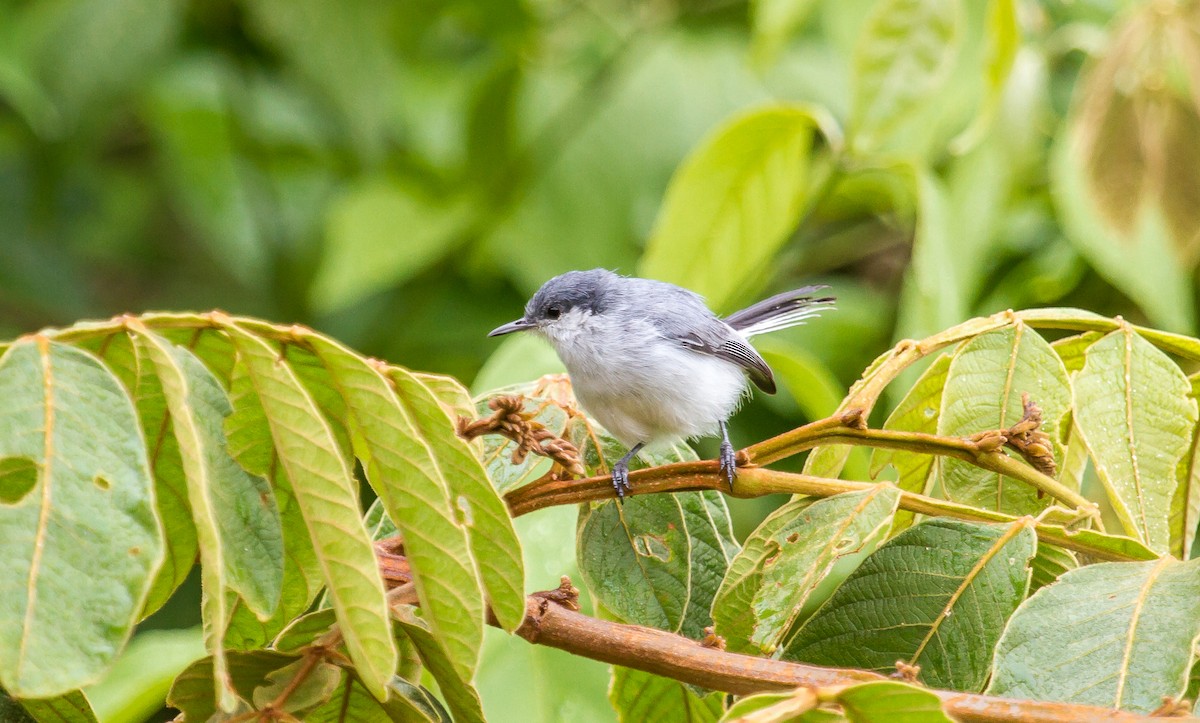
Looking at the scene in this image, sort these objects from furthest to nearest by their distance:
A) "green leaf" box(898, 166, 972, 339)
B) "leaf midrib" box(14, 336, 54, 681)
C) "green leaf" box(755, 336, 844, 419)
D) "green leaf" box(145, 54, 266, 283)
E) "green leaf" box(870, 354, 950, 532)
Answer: "green leaf" box(145, 54, 266, 283) → "green leaf" box(755, 336, 844, 419) → "green leaf" box(898, 166, 972, 339) → "green leaf" box(870, 354, 950, 532) → "leaf midrib" box(14, 336, 54, 681)

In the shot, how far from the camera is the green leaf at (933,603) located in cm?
145

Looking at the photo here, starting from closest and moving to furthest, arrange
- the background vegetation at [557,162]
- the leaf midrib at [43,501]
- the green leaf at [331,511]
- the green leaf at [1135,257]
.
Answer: the leaf midrib at [43,501] → the green leaf at [331,511] → the background vegetation at [557,162] → the green leaf at [1135,257]

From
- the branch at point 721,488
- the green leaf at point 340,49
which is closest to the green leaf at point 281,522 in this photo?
the branch at point 721,488

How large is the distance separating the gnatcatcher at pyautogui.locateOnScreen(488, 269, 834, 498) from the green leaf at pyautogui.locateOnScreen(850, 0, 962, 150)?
1.33 ft

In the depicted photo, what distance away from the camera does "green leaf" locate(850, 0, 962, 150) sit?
7.83 ft

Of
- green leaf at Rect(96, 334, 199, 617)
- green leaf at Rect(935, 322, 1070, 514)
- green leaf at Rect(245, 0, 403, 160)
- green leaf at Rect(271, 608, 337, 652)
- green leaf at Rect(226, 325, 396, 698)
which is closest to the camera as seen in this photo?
green leaf at Rect(226, 325, 396, 698)

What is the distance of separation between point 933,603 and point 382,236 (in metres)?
2.75

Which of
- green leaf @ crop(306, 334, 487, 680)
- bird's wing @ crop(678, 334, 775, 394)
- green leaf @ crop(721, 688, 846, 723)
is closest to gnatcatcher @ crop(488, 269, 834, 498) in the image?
bird's wing @ crop(678, 334, 775, 394)

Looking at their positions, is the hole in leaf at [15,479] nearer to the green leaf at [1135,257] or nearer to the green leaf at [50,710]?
the green leaf at [50,710]

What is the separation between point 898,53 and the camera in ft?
8.00

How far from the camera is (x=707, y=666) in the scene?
1.33 meters

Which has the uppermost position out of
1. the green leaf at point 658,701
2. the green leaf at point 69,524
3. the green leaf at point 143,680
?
the green leaf at point 69,524

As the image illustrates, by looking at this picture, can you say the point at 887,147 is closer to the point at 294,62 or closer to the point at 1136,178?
the point at 1136,178

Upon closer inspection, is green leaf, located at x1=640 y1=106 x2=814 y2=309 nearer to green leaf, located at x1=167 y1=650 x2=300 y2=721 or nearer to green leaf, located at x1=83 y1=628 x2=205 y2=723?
green leaf, located at x1=83 y1=628 x2=205 y2=723
